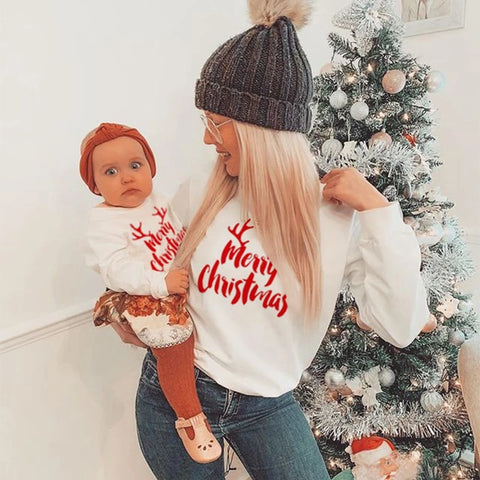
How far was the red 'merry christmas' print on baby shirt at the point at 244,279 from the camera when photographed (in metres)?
1.11

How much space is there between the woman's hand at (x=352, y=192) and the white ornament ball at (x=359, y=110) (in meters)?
0.55

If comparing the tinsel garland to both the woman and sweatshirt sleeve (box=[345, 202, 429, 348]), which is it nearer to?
the woman

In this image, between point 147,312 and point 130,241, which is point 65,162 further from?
point 147,312

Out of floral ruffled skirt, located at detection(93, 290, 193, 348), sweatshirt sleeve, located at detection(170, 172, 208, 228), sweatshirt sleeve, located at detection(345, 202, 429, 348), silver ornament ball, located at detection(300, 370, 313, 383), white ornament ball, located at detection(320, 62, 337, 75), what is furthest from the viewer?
silver ornament ball, located at detection(300, 370, 313, 383)

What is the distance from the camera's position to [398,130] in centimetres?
163

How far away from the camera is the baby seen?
1.11 meters

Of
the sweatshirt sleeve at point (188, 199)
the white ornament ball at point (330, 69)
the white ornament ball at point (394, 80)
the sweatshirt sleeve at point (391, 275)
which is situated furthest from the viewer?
the white ornament ball at point (330, 69)

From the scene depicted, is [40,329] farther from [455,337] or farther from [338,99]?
[455,337]

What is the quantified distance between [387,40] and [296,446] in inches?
45.8

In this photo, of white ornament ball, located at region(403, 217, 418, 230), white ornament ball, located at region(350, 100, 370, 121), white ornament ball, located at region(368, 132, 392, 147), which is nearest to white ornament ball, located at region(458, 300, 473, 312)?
white ornament ball, located at region(403, 217, 418, 230)

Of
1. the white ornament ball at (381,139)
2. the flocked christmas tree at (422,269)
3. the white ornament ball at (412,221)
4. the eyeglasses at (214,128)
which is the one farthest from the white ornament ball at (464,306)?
the eyeglasses at (214,128)

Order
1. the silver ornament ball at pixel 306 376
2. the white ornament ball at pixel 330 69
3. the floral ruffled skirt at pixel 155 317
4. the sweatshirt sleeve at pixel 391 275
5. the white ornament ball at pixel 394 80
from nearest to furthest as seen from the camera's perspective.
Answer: the sweatshirt sleeve at pixel 391 275
the floral ruffled skirt at pixel 155 317
the white ornament ball at pixel 394 80
the white ornament ball at pixel 330 69
the silver ornament ball at pixel 306 376

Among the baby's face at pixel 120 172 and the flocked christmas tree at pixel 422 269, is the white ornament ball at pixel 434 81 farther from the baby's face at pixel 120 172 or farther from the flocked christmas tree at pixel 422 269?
the baby's face at pixel 120 172

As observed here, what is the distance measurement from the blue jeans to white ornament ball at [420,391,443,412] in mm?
650
